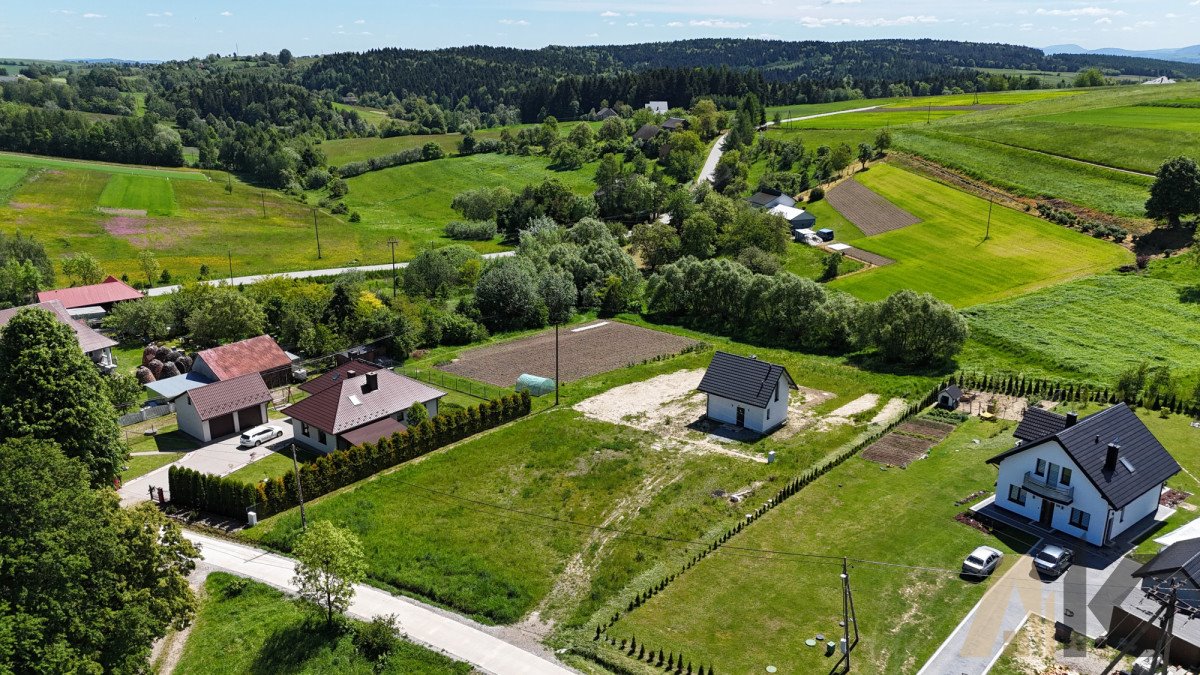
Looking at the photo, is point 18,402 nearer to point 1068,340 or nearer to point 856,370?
point 856,370

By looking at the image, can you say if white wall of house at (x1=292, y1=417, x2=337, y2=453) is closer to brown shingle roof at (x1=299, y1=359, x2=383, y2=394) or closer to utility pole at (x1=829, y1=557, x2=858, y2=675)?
brown shingle roof at (x1=299, y1=359, x2=383, y2=394)

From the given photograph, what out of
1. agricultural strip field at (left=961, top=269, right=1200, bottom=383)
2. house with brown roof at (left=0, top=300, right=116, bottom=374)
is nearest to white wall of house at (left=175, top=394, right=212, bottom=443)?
house with brown roof at (left=0, top=300, right=116, bottom=374)

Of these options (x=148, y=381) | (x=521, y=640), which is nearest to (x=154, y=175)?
(x=148, y=381)

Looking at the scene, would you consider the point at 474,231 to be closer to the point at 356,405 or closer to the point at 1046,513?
the point at 356,405

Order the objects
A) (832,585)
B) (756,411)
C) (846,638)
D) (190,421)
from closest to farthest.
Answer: (846,638)
(832,585)
(756,411)
(190,421)

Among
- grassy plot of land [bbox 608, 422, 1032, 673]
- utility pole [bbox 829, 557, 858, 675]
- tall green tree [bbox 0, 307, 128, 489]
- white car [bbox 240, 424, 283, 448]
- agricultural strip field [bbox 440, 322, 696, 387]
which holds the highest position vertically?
tall green tree [bbox 0, 307, 128, 489]

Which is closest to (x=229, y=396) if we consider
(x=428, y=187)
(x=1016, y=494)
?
(x=1016, y=494)
